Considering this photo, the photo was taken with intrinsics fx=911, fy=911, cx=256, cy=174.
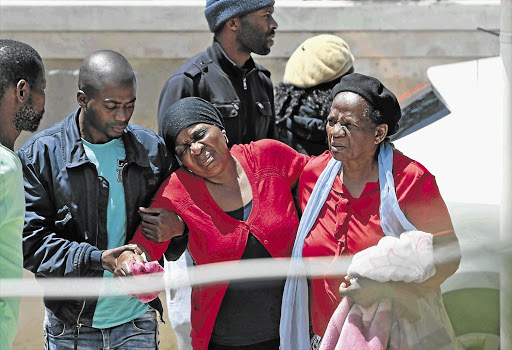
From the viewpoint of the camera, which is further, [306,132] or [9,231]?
[306,132]

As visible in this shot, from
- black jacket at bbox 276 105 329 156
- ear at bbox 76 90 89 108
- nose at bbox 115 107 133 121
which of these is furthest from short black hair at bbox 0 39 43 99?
black jacket at bbox 276 105 329 156

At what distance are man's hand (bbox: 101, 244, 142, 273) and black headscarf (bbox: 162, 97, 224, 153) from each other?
1.55ft

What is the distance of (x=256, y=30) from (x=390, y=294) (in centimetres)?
197

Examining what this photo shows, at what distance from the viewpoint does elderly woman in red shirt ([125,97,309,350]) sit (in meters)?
3.43

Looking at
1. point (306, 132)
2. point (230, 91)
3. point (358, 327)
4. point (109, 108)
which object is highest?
point (109, 108)

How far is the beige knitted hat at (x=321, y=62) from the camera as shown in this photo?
16.9 ft

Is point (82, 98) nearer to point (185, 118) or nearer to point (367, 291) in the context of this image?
point (185, 118)

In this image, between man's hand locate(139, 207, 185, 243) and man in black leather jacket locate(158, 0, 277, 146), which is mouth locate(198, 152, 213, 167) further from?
man in black leather jacket locate(158, 0, 277, 146)

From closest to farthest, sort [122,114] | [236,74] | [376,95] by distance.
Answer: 1. [376,95]
2. [122,114]
3. [236,74]

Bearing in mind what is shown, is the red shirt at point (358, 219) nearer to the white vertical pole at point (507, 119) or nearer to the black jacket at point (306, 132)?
the white vertical pole at point (507, 119)

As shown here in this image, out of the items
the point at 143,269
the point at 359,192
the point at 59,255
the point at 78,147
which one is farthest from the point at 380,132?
the point at 59,255

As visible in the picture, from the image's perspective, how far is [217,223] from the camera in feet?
11.3

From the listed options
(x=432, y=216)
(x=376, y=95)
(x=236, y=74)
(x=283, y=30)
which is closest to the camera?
(x=432, y=216)

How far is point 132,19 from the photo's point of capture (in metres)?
7.85
